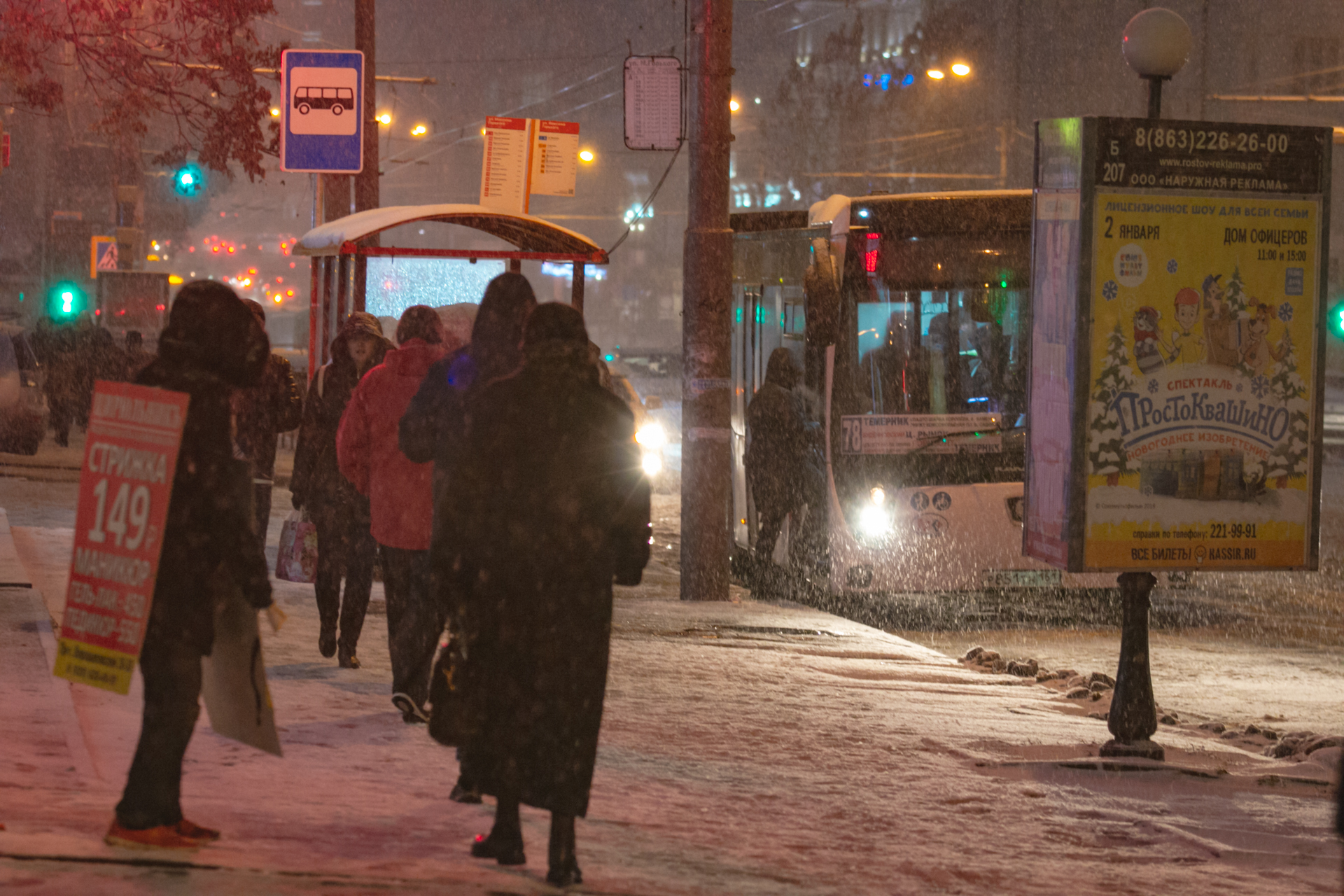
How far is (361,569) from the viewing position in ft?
28.1

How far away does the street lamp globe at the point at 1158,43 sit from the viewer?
766 cm

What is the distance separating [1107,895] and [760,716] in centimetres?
297

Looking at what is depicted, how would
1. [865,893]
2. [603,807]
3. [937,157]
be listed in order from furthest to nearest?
[937,157] → [603,807] → [865,893]

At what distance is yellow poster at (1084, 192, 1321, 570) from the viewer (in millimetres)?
7223

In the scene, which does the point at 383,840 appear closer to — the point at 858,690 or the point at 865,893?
the point at 865,893

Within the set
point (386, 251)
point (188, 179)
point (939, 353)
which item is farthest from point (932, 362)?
point (188, 179)

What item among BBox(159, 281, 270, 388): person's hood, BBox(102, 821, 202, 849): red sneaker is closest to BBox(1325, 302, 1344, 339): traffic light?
BBox(159, 281, 270, 388): person's hood

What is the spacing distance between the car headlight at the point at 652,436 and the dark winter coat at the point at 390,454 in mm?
12229

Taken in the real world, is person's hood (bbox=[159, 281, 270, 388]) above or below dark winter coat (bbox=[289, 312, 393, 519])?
above

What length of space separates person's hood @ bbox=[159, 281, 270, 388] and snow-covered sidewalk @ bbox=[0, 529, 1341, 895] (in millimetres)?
1467

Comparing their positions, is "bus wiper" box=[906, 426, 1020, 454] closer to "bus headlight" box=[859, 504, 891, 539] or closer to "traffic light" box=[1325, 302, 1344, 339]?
"bus headlight" box=[859, 504, 891, 539]

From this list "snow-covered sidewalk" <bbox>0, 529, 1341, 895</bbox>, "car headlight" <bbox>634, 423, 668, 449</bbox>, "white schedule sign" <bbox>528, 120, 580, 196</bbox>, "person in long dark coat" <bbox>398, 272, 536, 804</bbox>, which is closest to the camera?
"snow-covered sidewalk" <bbox>0, 529, 1341, 895</bbox>

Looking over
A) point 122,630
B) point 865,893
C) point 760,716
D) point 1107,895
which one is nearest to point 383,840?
point 122,630

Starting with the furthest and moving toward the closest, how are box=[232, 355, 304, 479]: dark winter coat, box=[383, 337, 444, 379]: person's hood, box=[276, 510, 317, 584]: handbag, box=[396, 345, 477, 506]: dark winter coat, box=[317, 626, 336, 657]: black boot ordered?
box=[232, 355, 304, 479]: dark winter coat < box=[276, 510, 317, 584]: handbag < box=[317, 626, 336, 657]: black boot < box=[383, 337, 444, 379]: person's hood < box=[396, 345, 477, 506]: dark winter coat
